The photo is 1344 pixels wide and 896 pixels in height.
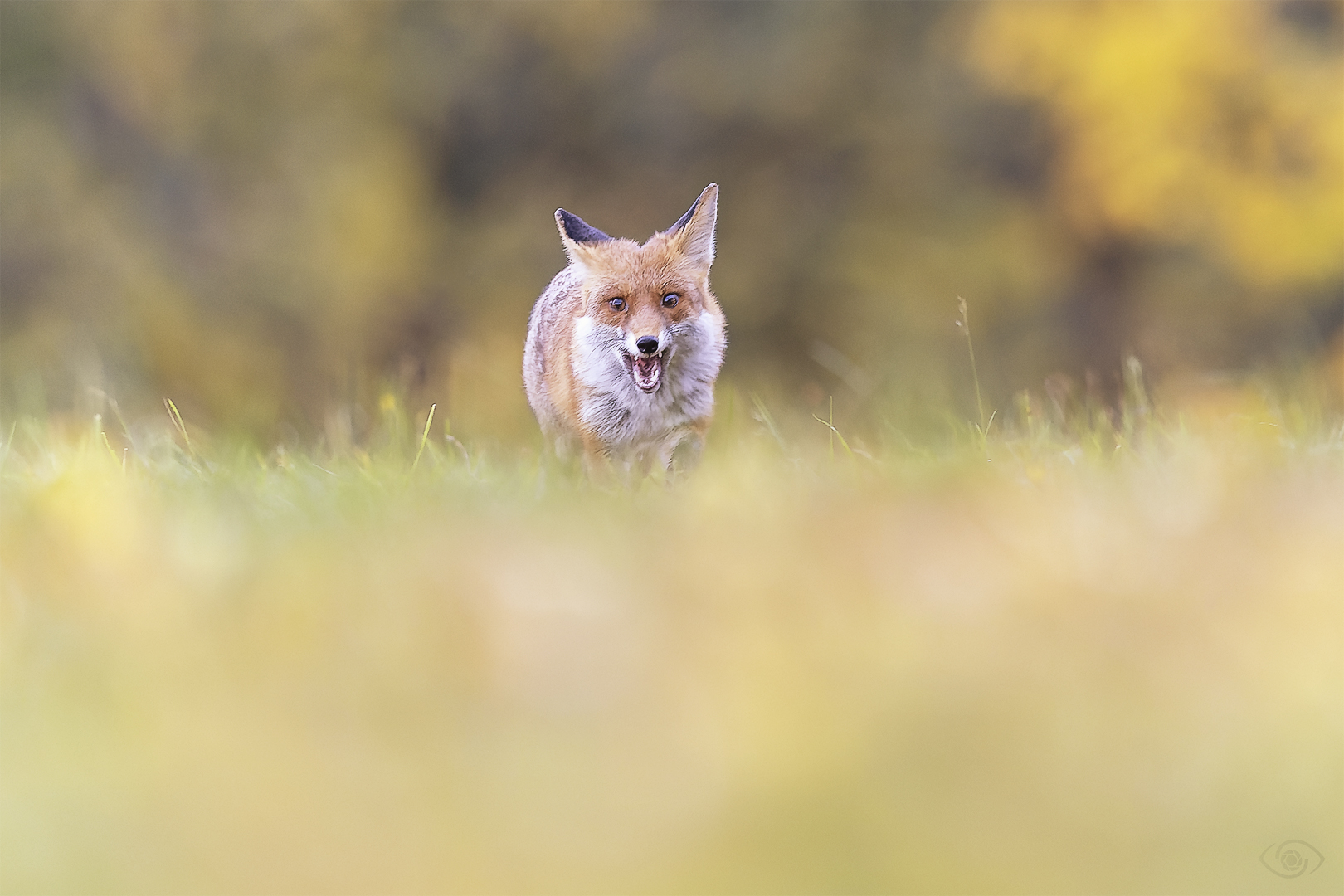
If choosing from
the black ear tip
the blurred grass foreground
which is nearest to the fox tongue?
the blurred grass foreground

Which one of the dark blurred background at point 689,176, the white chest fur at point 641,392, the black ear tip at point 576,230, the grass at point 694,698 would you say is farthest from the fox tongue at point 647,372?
the dark blurred background at point 689,176

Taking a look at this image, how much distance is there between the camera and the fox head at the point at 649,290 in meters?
5.31

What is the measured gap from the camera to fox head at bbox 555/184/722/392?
17.4 feet

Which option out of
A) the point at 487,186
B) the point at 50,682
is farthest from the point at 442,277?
the point at 50,682

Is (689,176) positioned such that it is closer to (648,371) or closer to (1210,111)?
(1210,111)

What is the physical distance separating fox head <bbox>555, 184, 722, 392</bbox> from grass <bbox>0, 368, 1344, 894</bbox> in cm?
211

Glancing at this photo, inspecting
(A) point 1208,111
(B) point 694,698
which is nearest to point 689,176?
(A) point 1208,111

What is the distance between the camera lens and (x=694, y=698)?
2.23 metres

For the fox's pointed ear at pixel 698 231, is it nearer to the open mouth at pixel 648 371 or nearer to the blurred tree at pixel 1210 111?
the open mouth at pixel 648 371

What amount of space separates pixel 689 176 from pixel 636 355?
1270 cm

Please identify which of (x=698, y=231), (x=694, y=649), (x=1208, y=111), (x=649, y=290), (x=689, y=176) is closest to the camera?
(x=694, y=649)

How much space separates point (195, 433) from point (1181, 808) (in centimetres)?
451

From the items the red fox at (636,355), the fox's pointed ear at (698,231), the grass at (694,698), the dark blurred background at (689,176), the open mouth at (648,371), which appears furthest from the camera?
the dark blurred background at (689,176)

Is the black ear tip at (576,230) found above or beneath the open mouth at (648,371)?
above
